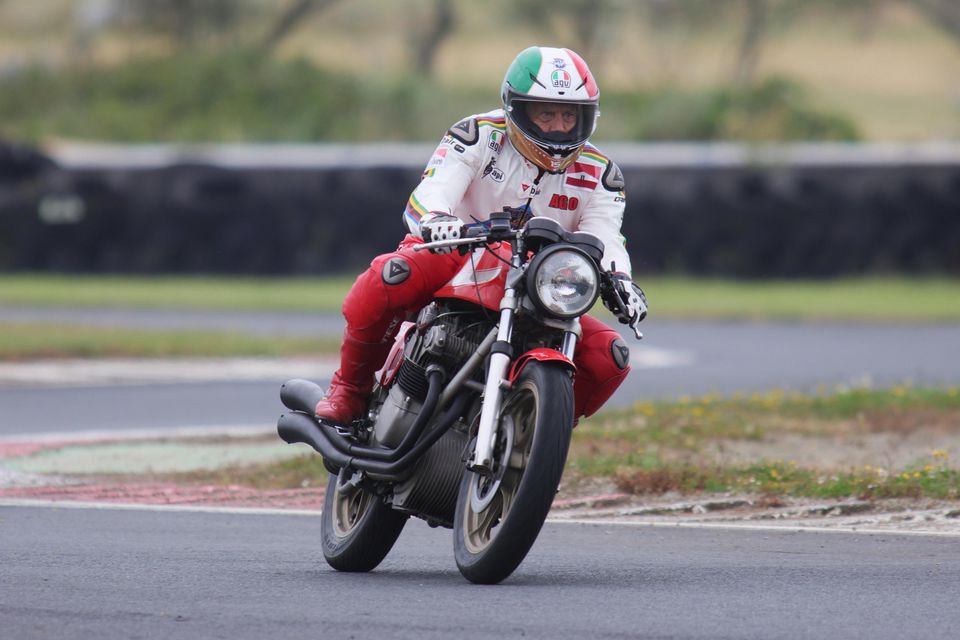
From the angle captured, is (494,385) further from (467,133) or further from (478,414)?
(467,133)

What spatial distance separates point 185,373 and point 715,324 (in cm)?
827

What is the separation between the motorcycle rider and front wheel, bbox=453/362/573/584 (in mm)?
494

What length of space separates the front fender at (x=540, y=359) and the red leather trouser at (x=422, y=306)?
0.43 metres

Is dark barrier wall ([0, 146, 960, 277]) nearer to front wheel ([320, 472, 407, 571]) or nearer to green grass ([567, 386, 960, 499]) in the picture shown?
green grass ([567, 386, 960, 499])

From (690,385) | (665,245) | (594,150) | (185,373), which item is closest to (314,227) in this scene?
(665,245)

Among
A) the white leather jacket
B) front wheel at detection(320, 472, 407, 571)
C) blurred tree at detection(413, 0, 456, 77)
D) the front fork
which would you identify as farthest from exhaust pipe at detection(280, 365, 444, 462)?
blurred tree at detection(413, 0, 456, 77)

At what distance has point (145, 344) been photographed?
63.2 feet

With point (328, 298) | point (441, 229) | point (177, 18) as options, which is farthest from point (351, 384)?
point (177, 18)

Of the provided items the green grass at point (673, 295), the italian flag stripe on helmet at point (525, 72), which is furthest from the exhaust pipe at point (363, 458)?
the green grass at point (673, 295)

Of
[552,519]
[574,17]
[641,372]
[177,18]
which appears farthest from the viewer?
[574,17]

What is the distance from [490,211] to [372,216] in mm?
20694

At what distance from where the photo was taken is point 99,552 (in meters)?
7.21

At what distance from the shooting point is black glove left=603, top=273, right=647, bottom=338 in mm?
6609

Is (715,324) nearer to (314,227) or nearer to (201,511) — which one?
(314,227)
